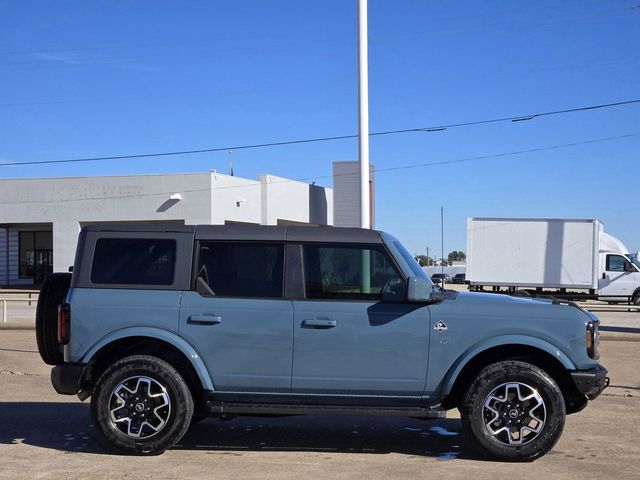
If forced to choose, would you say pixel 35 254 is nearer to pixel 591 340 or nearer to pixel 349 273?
pixel 349 273

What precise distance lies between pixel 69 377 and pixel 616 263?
2980 centimetres

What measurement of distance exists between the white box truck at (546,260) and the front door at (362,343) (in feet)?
84.2

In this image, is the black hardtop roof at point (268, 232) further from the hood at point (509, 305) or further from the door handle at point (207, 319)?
the hood at point (509, 305)

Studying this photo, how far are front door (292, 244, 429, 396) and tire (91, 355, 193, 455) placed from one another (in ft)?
3.42

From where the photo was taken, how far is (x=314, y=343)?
6.66 metres

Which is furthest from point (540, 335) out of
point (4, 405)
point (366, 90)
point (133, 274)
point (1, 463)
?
point (366, 90)

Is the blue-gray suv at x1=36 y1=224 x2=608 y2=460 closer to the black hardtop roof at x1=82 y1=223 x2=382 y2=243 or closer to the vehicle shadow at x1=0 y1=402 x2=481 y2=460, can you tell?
the black hardtop roof at x1=82 y1=223 x2=382 y2=243

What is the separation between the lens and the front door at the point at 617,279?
3234 cm

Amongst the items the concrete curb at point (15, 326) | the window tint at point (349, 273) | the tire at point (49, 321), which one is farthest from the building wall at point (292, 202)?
the window tint at point (349, 273)

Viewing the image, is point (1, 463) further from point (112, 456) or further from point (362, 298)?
point (362, 298)

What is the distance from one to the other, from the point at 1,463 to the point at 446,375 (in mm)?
3835

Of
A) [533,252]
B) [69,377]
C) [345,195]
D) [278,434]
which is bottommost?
[278,434]

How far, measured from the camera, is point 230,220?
40906mm

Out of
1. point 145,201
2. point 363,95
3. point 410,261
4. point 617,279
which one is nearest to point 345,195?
point 145,201
